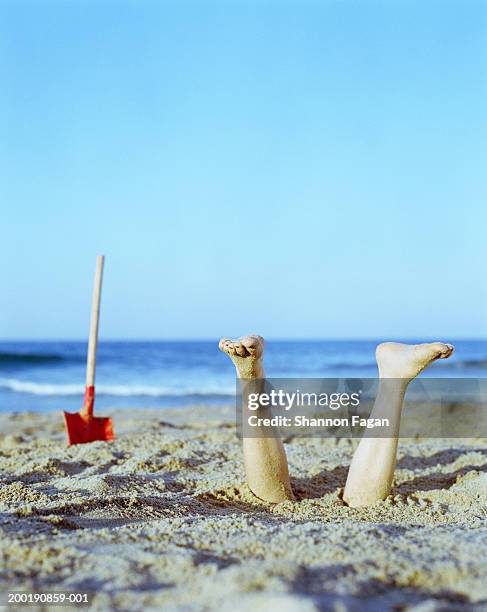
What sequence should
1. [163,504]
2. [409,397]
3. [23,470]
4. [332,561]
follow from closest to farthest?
[332,561]
[163,504]
[23,470]
[409,397]

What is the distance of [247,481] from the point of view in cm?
250

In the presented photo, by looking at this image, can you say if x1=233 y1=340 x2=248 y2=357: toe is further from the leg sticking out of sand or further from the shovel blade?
the shovel blade

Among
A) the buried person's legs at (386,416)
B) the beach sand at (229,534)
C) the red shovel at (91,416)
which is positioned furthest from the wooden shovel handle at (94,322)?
the buried person's legs at (386,416)

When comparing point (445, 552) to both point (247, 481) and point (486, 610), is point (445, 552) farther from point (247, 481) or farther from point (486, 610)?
point (247, 481)

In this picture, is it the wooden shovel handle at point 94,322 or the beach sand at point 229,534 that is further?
the wooden shovel handle at point 94,322

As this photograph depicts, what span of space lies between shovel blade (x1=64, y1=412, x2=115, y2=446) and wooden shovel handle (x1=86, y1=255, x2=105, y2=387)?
0.22 m

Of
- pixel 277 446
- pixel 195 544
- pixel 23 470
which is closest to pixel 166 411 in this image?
pixel 23 470

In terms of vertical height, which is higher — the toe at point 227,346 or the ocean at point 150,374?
the toe at point 227,346

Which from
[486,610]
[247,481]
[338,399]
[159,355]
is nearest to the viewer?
[486,610]

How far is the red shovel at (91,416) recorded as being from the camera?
3691 mm

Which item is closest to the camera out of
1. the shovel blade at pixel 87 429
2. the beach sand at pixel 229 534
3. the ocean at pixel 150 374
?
the beach sand at pixel 229 534

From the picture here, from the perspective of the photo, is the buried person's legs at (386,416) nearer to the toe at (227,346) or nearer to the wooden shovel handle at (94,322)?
the toe at (227,346)

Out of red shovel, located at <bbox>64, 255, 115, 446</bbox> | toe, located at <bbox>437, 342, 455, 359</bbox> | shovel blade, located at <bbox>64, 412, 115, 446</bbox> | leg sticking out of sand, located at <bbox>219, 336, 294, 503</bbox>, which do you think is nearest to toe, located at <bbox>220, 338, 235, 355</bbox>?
leg sticking out of sand, located at <bbox>219, 336, 294, 503</bbox>

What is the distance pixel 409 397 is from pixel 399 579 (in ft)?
15.0
